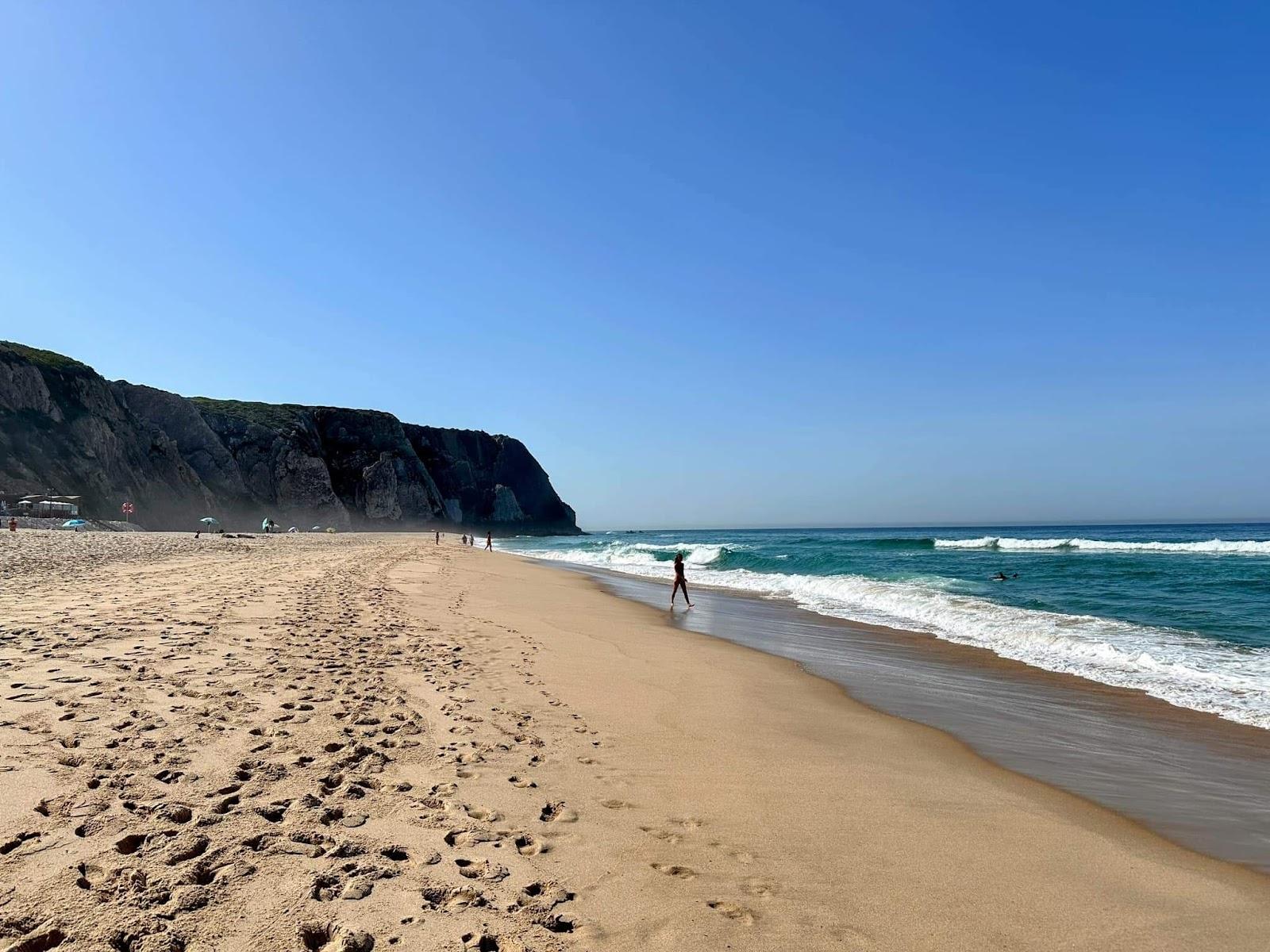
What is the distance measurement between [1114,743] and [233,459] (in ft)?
277

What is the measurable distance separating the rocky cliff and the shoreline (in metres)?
57.7

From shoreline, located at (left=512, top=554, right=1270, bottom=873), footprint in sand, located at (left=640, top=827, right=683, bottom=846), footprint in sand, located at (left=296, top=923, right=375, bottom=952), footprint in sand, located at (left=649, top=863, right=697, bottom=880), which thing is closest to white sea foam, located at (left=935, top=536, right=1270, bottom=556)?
shoreline, located at (left=512, top=554, right=1270, bottom=873)

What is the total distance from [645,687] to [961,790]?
3.67 meters

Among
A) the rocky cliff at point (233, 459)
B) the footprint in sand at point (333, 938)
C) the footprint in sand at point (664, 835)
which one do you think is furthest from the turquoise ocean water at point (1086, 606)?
the rocky cliff at point (233, 459)

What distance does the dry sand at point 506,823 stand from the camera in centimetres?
271

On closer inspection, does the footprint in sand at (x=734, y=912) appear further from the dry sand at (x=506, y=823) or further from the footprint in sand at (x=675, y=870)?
the footprint in sand at (x=675, y=870)

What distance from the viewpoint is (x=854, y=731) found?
649 centimetres

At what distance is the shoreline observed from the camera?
481cm

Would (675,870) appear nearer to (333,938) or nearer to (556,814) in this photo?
(556,814)

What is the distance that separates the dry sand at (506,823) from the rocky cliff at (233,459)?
54523 millimetres

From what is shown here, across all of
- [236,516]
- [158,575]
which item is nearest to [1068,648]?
[158,575]

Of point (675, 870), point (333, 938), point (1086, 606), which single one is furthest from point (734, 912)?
point (1086, 606)

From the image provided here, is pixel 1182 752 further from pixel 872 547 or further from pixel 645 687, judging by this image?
pixel 872 547

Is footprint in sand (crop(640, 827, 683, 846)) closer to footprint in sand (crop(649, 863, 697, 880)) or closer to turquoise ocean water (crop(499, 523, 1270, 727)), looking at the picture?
footprint in sand (crop(649, 863, 697, 880))
